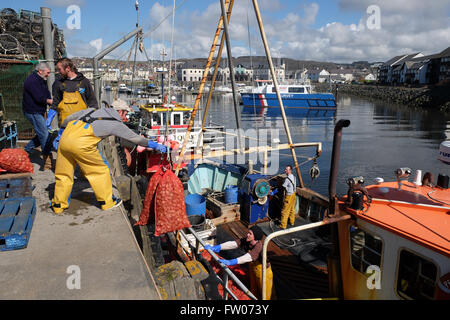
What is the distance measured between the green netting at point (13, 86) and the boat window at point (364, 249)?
32.5 feet

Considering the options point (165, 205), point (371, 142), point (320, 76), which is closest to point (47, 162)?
point (165, 205)

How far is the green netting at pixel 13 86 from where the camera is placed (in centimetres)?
923

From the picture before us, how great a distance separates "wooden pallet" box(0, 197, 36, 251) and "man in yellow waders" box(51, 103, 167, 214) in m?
0.45

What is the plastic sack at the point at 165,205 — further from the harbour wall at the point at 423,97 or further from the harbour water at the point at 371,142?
the harbour wall at the point at 423,97

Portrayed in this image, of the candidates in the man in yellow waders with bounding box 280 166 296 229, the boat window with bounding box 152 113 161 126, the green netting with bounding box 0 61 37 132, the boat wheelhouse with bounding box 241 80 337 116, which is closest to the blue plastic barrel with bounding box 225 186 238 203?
the man in yellow waders with bounding box 280 166 296 229

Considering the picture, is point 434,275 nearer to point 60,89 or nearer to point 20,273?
point 20,273

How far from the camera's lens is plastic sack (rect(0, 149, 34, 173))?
5.02 metres

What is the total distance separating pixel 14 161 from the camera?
5.06m

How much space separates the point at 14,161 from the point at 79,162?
4.76ft

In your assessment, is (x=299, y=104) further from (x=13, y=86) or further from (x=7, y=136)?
(x=7, y=136)

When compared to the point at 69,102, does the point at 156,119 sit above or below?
below
